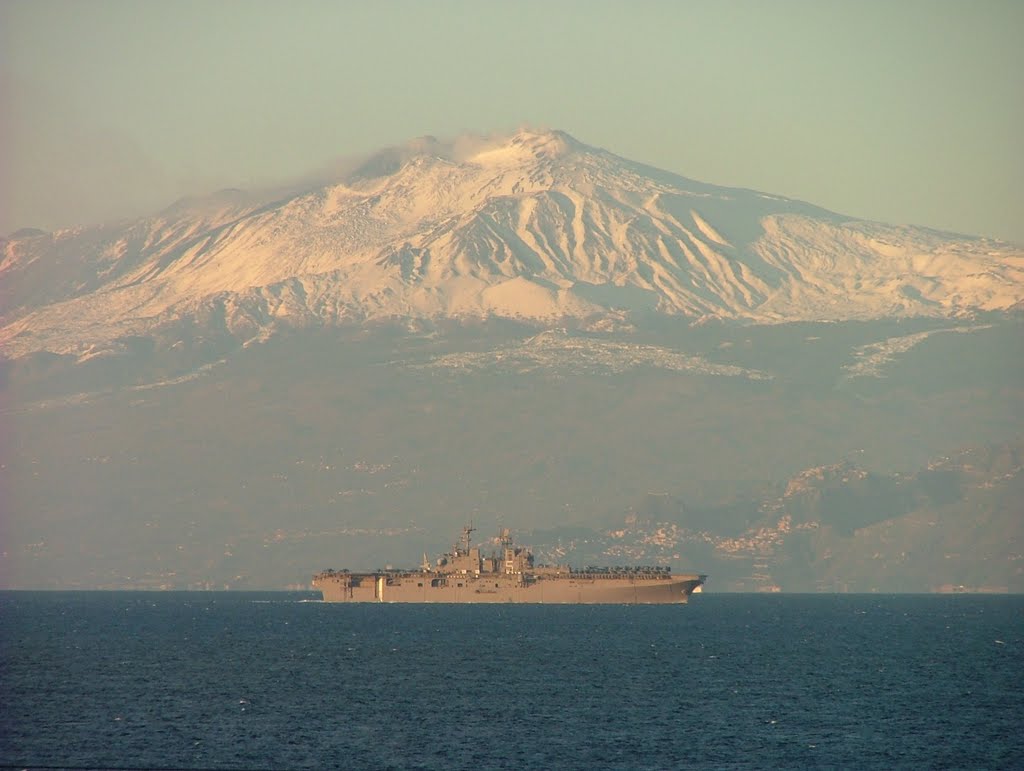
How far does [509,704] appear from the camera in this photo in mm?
115562

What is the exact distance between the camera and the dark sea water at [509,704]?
94125mm

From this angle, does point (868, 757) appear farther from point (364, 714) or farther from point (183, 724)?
point (183, 724)

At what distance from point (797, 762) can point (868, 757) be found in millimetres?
4416

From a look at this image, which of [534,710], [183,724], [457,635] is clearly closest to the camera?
[183,724]

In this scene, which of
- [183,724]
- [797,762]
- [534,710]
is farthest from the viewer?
[534,710]

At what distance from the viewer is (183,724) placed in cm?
10431

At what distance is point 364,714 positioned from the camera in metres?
110

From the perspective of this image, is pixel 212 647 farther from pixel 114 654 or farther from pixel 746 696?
pixel 746 696

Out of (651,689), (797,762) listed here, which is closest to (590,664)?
(651,689)

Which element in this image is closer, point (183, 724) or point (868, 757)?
point (868, 757)

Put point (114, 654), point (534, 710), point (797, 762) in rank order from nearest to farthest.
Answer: point (797, 762) < point (534, 710) < point (114, 654)

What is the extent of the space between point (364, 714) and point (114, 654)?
54.9 meters

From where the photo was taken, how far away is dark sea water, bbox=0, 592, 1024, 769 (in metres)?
94.1

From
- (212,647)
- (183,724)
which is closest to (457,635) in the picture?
(212,647)
